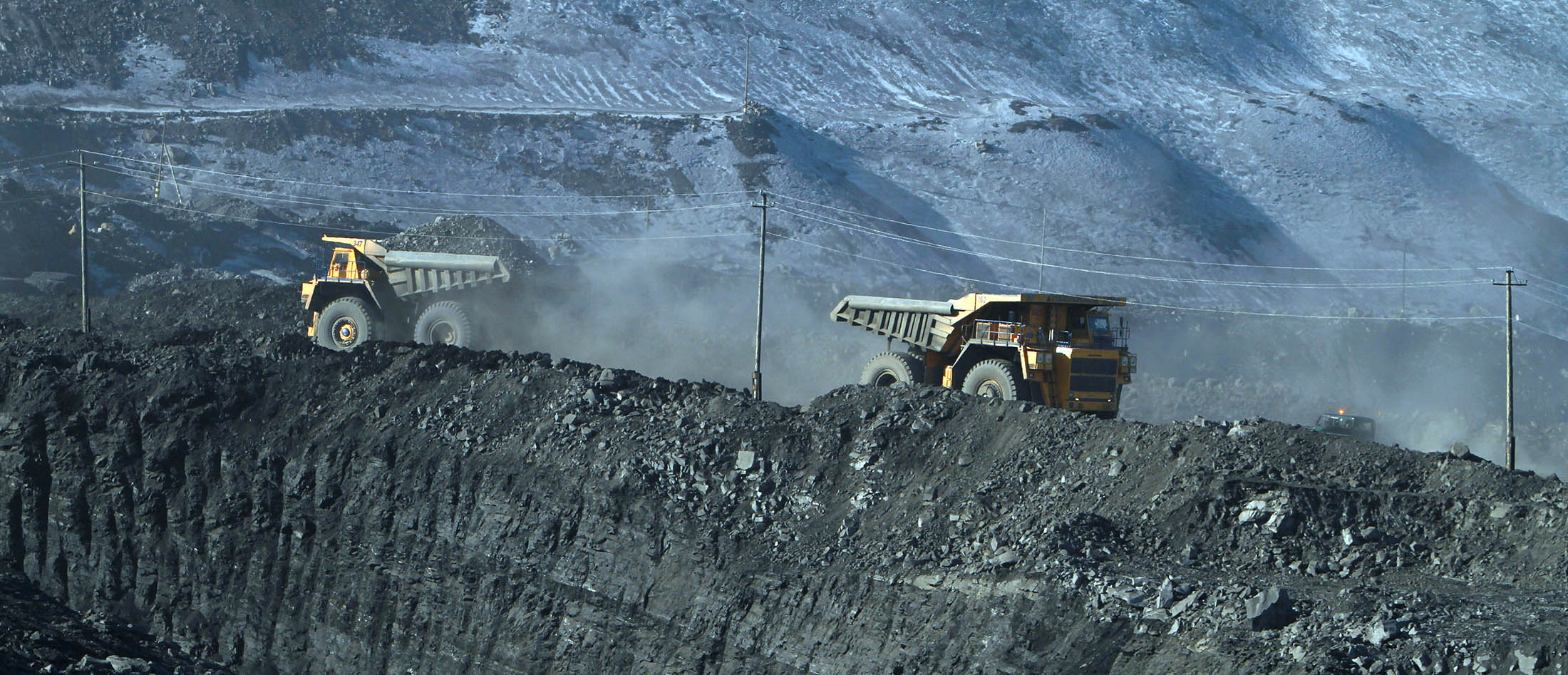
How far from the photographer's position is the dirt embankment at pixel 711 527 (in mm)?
12812

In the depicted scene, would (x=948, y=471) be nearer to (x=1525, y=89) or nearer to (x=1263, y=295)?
(x=1263, y=295)

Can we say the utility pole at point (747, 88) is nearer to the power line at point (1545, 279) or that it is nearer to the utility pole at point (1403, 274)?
the utility pole at point (1403, 274)

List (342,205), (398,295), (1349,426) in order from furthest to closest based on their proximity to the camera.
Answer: (342,205), (1349,426), (398,295)

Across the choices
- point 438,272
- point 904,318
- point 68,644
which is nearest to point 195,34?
point 438,272

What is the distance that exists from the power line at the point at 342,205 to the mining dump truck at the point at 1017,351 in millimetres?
29818

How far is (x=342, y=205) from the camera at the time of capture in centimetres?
5072

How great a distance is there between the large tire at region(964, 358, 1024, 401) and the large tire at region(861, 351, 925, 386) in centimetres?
143

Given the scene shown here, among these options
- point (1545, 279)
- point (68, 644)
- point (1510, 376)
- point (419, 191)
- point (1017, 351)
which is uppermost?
point (419, 191)

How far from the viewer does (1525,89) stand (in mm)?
73250

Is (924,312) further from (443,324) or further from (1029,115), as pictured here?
(1029,115)

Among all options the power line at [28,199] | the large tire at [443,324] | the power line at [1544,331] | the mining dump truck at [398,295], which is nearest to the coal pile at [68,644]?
the large tire at [443,324]

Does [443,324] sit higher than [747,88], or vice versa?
[747,88]

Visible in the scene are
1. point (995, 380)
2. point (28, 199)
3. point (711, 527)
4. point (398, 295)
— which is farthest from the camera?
point (28, 199)

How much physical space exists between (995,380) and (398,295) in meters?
13.3
